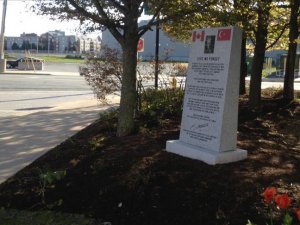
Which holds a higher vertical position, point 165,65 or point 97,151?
point 165,65

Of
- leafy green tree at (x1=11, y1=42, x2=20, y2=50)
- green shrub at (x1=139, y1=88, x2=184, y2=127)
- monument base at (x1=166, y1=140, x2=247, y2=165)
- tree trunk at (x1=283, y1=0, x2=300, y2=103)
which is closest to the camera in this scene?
monument base at (x1=166, y1=140, x2=247, y2=165)

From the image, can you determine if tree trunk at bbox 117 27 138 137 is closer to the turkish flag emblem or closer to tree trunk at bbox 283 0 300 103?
the turkish flag emblem

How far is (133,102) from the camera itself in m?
7.71

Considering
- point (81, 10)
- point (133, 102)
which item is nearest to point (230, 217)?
point (133, 102)

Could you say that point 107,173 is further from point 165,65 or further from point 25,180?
point 165,65

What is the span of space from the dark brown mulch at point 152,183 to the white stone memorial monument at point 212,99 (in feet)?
0.57

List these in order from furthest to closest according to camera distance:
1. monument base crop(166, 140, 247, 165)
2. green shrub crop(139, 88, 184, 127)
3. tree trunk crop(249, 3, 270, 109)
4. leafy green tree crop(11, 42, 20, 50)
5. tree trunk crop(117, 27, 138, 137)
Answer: leafy green tree crop(11, 42, 20, 50) → tree trunk crop(249, 3, 270, 109) → green shrub crop(139, 88, 184, 127) → tree trunk crop(117, 27, 138, 137) → monument base crop(166, 140, 247, 165)

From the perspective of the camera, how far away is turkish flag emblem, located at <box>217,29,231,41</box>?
6059mm

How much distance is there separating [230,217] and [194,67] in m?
2.36

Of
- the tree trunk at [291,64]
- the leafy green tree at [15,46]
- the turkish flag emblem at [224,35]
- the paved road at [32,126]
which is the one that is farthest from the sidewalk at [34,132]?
the leafy green tree at [15,46]

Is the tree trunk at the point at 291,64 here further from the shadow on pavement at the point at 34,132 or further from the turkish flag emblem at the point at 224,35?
the turkish flag emblem at the point at 224,35

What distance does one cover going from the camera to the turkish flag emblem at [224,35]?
6.06 meters

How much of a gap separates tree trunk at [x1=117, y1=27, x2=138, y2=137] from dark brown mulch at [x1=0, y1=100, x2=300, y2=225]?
0.37m

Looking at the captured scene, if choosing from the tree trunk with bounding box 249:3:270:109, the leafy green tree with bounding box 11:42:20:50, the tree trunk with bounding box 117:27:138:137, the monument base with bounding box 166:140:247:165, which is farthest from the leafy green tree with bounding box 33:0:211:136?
the leafy green tree with bounding box 11:42:20:50
